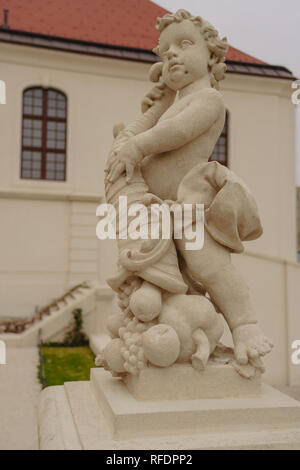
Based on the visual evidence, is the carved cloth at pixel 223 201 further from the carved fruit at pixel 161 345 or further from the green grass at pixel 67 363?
the green grass at pixel 67 363

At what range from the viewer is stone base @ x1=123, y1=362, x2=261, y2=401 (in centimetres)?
266

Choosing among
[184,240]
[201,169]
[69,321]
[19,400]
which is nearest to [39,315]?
[69,321]

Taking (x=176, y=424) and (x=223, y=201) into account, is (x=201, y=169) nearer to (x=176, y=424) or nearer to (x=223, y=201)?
(x=223, y=201)

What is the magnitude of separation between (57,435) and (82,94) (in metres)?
13.0

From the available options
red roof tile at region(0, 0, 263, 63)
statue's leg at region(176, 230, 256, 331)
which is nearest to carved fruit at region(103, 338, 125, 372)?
statue's leg at region(176, 230, 256, 331)

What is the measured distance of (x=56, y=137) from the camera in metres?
14.1

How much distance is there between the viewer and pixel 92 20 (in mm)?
15742

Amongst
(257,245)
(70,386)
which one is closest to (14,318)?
(257,245)

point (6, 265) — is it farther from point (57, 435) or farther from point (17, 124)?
point (57, 435)

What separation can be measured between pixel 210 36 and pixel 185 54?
0.25 metres

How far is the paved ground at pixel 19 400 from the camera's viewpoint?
5020mm

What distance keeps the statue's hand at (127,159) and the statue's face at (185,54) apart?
674 millimetres

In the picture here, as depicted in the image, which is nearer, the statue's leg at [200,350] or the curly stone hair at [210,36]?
the statue's leg at [200,350]

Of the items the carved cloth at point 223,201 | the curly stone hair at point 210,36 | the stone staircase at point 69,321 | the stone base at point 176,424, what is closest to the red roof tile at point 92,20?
the stone staircase at point 69,321
